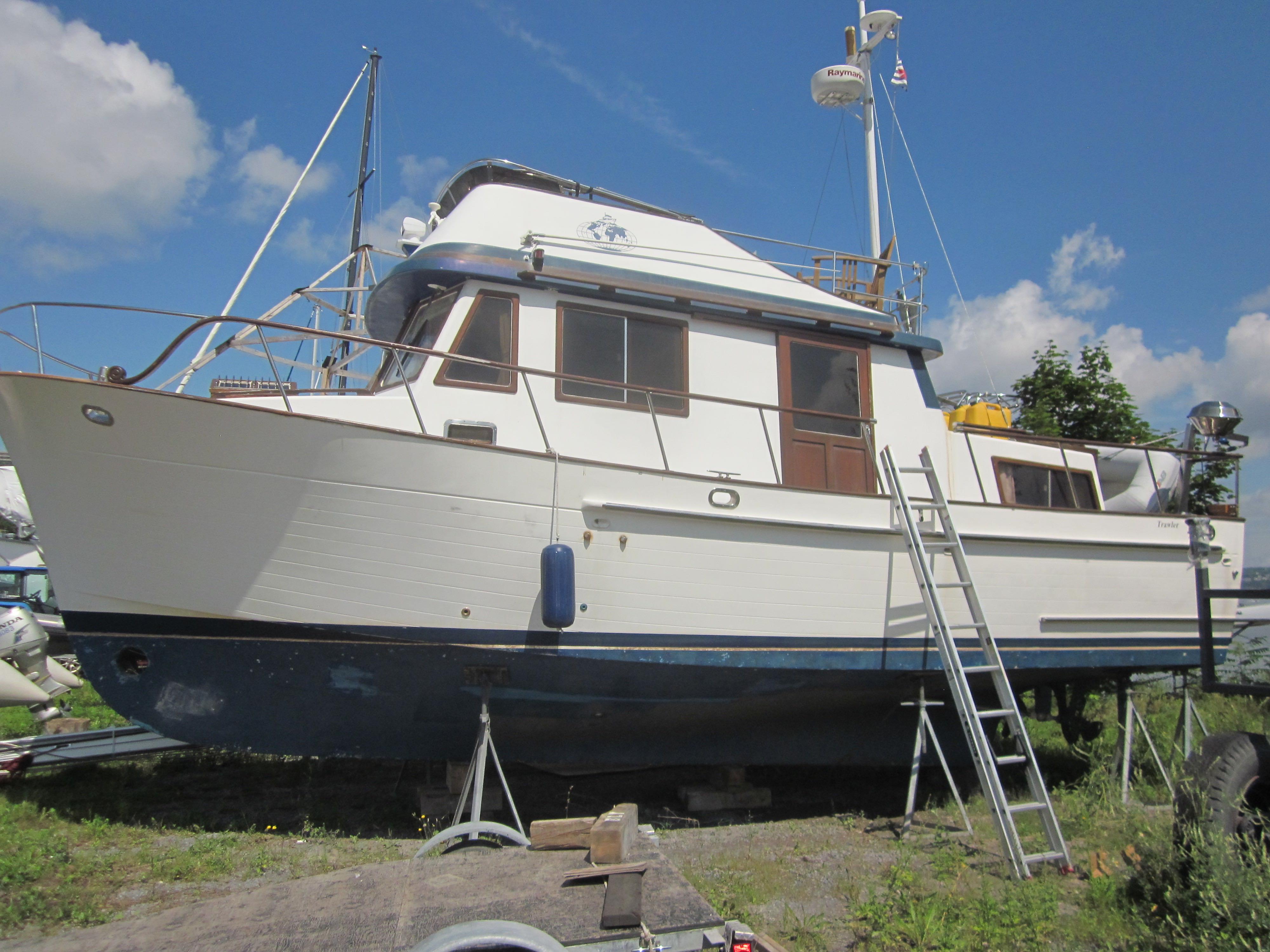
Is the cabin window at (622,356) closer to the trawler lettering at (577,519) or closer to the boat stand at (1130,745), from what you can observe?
the trawler lettering at (577,519)

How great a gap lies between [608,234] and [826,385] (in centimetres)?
210

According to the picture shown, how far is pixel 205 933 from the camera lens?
2.96m

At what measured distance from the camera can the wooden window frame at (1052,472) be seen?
6.99 m

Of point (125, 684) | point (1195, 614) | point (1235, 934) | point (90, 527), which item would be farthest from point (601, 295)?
point (1195, 614)

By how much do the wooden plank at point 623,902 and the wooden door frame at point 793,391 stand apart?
3421 millimetres

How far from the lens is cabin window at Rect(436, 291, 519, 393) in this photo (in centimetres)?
573

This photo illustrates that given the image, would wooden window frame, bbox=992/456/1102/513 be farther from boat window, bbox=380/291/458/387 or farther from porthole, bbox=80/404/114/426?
porthole, bbox=80/404/114/426

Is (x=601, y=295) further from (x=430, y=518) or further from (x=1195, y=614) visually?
(x=1195, y=614)

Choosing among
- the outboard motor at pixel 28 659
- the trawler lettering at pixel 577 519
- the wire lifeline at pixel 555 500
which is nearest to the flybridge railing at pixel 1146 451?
the trawler lettering at pixel 577 519

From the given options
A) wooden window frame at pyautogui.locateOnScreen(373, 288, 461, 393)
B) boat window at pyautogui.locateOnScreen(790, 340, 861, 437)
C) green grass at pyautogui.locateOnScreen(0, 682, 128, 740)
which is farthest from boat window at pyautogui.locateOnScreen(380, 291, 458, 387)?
green grass at pyautogui.locateOnScreen(0, 682, 128, 740)

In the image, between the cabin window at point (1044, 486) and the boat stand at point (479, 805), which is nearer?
the boat stand at point (479, 805)

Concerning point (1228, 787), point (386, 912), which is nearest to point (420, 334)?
point (386, 912)

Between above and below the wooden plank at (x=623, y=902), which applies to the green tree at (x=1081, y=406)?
above

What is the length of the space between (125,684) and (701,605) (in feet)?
11.5
